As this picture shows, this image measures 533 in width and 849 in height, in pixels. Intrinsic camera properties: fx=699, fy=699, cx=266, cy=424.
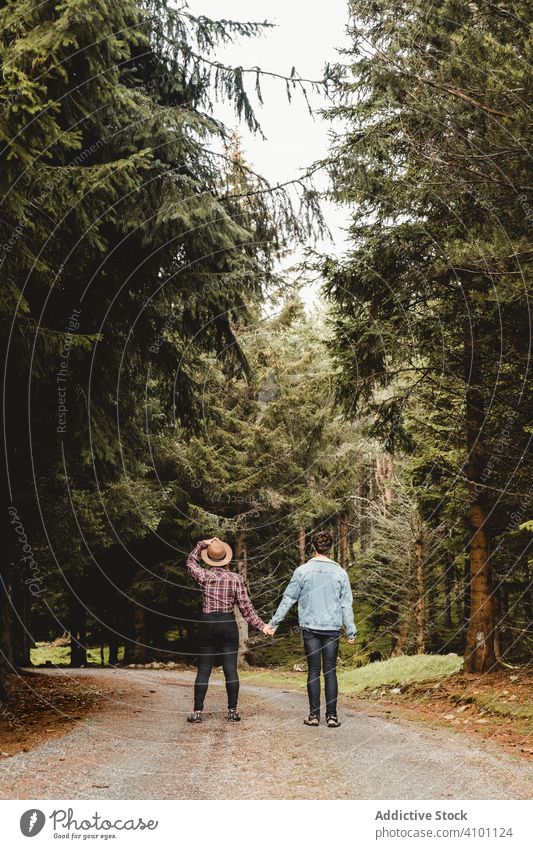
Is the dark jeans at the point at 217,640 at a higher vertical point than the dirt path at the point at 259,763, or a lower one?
higher

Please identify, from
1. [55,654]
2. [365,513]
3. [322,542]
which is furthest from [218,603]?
[55,654]

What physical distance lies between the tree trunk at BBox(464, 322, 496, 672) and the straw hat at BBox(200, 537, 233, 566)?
6300mm

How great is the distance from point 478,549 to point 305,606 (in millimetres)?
6408

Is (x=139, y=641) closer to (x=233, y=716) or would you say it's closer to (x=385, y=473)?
(x=385, y=473)

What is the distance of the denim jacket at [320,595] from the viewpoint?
7.38 meters

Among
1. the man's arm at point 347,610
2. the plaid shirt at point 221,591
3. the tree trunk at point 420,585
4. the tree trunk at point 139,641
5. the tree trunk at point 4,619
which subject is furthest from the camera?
the tree trunk at point 139,641

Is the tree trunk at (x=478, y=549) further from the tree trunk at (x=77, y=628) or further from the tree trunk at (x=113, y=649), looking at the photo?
the tree trunk at (x=113, y=649)

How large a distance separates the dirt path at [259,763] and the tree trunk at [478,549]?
3.86 m

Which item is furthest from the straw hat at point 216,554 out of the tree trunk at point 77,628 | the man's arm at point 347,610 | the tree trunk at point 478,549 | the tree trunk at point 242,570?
the tree trunk at point 77,628

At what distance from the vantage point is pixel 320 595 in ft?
24.3

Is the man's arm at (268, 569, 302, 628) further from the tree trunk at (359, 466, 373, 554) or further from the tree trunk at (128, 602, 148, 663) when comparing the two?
the tree trunk at (128, 602, 148, 663)

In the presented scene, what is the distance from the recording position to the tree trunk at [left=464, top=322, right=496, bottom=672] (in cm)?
1244

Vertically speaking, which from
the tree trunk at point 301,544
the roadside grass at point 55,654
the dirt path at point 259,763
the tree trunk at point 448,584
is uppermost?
the tree trunk at point 301,544
